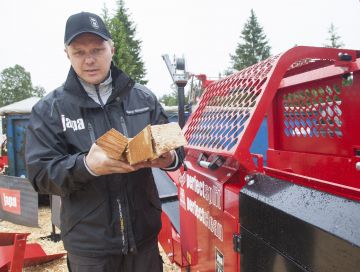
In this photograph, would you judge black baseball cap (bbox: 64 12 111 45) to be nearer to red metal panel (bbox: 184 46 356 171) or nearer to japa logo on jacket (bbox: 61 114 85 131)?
japa logo on jacket (bbox: 61 114 85 131)

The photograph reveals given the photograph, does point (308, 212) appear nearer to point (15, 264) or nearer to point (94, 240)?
point (94, 240)

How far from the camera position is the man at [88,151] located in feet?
5.21

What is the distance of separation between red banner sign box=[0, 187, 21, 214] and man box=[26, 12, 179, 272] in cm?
343

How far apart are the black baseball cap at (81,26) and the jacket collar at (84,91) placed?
6.6 inches

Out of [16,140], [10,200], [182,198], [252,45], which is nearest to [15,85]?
[252,45]

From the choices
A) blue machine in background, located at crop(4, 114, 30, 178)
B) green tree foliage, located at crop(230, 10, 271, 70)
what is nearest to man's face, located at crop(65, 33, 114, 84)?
blue machine in background, located at crop(4, 114, 30, 178)

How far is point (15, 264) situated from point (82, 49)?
2196 mm

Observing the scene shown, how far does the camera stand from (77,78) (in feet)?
5.64

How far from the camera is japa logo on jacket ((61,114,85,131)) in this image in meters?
1.61

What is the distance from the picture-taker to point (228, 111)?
69.5 inches

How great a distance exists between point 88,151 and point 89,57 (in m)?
0.48

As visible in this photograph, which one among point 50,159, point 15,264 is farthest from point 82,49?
point 15,264

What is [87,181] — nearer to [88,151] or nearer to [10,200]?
[88,151]

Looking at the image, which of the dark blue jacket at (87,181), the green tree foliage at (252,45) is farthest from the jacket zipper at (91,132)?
Result: the green tree foliage at (252,45)
